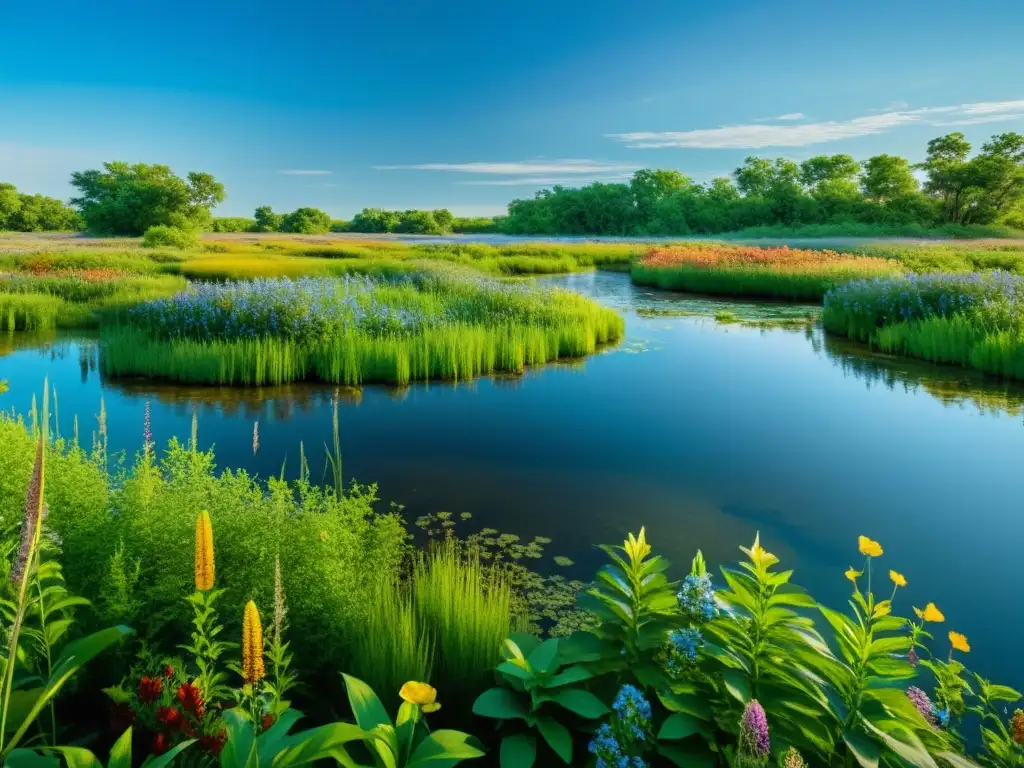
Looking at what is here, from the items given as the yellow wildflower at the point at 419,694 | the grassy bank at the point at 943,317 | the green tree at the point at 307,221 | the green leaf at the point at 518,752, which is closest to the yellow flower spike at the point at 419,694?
the yellow wildflower at the point at 419,694

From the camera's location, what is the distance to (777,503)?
21.3 feet

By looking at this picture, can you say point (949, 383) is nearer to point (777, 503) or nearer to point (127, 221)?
point (777, 503)

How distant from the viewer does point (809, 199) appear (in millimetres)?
69500

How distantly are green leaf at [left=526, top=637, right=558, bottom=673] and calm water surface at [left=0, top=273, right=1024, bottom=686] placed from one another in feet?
8.12

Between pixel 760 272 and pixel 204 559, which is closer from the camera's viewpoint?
pixel 204 559

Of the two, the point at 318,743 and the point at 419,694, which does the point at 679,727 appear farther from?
the point at 318,743

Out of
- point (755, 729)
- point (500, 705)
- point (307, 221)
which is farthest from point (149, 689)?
point (307, 221)

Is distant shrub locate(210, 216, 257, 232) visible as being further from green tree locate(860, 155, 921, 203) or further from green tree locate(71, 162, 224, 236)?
green tree locate(860, 155, 921, 203)

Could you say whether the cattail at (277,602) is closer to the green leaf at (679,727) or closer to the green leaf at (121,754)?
the green leaf at (121,754)

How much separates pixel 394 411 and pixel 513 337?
423 centimetres

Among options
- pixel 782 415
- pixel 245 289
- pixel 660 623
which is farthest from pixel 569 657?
pixel 245 289

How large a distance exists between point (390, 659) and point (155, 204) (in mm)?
59331

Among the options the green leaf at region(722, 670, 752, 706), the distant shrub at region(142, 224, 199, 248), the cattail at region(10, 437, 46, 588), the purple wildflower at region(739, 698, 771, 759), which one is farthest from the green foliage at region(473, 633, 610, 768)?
the distant shrub at region(142, 224, 199, 248)

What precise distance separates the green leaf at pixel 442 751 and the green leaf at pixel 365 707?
175 mm
